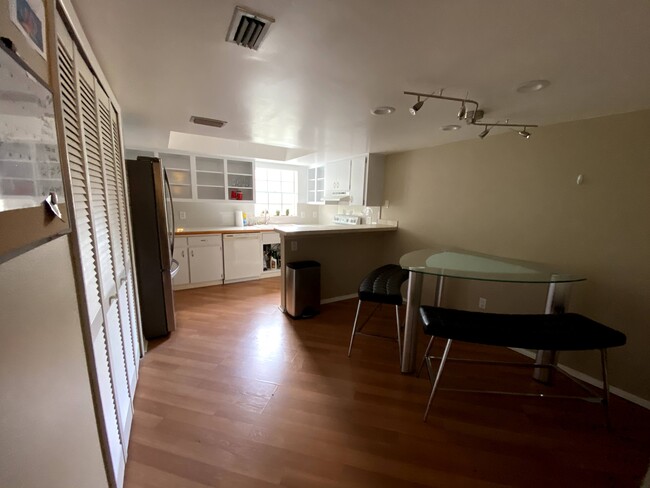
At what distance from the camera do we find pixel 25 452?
0.54 m

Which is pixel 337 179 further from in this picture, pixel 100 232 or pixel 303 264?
pixel 100 232

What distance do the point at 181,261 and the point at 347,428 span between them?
3320 mm

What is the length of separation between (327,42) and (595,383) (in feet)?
10.1

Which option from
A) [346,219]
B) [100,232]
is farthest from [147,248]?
[346,219]

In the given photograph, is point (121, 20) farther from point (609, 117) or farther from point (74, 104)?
point (609, 117)

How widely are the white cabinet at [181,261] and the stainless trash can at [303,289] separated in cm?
179

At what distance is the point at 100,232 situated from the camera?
1.24 metres

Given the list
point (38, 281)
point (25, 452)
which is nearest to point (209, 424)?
point (25, 452)

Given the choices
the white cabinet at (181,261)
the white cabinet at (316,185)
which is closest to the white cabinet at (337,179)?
the white cabinet at (316,185)

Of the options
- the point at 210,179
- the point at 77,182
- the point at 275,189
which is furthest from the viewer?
the point at 275,189

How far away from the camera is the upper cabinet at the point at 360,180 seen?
3656 millimetres

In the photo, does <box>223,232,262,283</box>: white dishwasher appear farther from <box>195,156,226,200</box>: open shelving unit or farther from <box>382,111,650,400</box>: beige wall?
<box>382,111,650,400</box>: beige wall

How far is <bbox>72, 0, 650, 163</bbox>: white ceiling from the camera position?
→ 949 millimetres

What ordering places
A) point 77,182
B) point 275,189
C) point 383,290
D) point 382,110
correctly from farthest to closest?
point 275,189 < point 383,290 < point 382,110 < point 77,182
